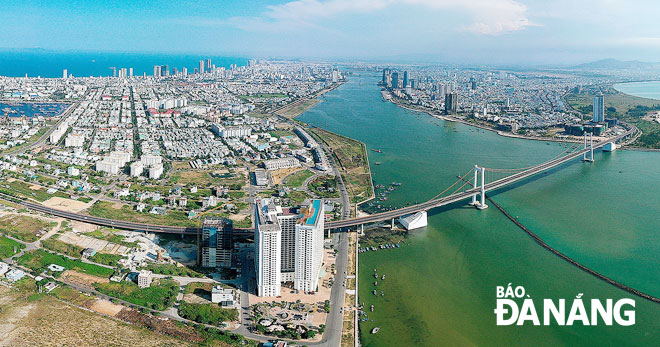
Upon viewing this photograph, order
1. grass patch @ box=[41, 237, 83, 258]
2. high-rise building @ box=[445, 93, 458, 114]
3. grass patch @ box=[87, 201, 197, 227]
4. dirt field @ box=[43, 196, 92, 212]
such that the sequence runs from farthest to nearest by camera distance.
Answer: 1. high-rise building @ box=[445, 93, 458, 114]
2. dirt field @ box=[43, 196, 92, 212]
3. grass patch @ box=[87, 201, 197, 227]
4. grass patch @ box=[41, 237, 83, 258]

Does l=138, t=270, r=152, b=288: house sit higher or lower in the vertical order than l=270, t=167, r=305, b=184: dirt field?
lower

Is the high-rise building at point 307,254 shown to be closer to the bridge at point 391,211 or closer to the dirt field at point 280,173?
the bridge at point 391,211

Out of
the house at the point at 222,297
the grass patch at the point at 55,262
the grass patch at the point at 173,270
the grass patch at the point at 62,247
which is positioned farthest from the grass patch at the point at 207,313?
the grass patch at the point at 62,247

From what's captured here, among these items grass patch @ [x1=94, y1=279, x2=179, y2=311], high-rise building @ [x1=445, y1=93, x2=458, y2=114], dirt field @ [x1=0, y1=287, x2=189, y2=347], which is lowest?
dirt field @ [x1=0, y1=287, x2=189, y2=347]

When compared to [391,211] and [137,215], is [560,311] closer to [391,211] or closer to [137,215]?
[391,211]

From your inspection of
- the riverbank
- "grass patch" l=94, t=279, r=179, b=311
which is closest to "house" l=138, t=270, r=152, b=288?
"grass patch" l=94, t=279, r=179, b=311

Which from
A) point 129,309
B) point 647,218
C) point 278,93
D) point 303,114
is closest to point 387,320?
point 129,309

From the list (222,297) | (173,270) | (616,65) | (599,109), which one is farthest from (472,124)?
(616,65)

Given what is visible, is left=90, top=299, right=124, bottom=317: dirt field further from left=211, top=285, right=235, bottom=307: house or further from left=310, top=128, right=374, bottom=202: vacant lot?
left=310, top=128, right=374, bottom=202: vacant lot
